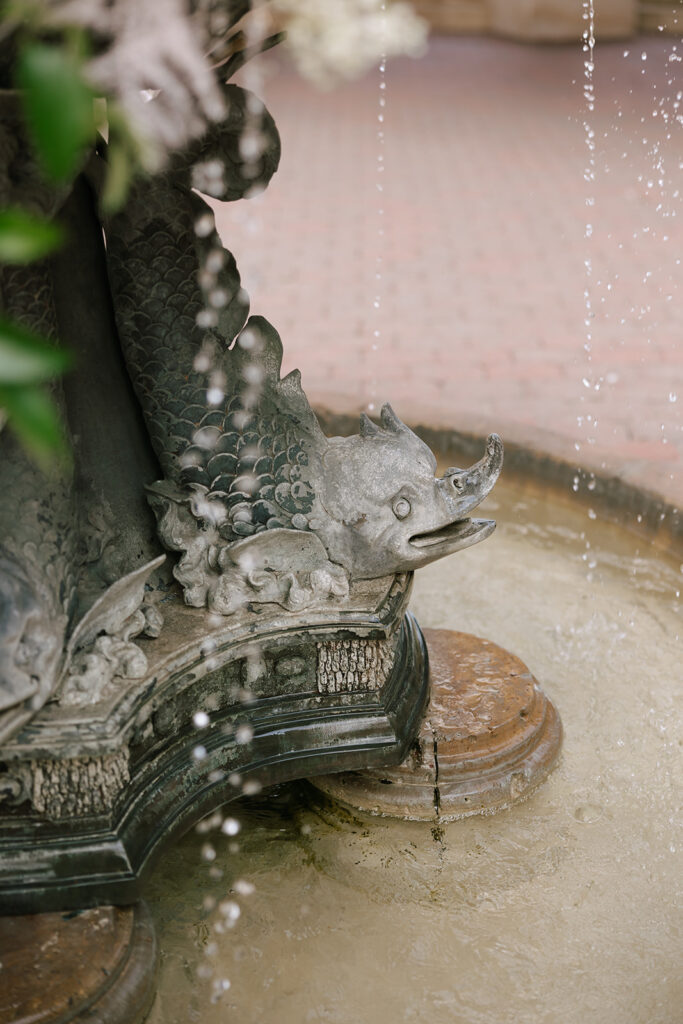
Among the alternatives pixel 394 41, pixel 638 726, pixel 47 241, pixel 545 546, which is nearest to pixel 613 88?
pixel 394 41

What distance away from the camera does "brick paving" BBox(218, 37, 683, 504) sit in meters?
4.16

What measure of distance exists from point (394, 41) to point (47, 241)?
10.3 meters

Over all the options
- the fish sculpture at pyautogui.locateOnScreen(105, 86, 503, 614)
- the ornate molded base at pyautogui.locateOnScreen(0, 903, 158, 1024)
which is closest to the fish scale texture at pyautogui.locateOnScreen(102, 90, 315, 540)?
the fish sculpture at pyautogui.locateOnScreen(105, 86, 503, 614)

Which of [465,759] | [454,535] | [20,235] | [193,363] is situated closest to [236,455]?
[193,363]

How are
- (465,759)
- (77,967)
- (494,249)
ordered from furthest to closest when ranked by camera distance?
(494,249)
(465,759)
(77,967)

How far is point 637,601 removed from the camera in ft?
10.5

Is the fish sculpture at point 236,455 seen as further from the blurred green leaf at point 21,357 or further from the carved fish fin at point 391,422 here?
the blurred green leaf at point 21,357

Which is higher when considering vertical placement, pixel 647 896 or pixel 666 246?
pixel 666 246

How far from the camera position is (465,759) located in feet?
7.91

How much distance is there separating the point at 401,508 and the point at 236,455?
32 cm

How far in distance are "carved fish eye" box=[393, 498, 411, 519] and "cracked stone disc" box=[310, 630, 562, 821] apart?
0.51 m

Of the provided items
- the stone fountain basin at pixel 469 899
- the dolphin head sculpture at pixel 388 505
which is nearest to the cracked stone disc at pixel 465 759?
the stone fountain basin at pixel 469 899

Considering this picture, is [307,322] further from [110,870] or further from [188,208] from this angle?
[110,870]

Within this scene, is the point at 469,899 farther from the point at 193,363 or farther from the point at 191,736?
the point at 193,363
